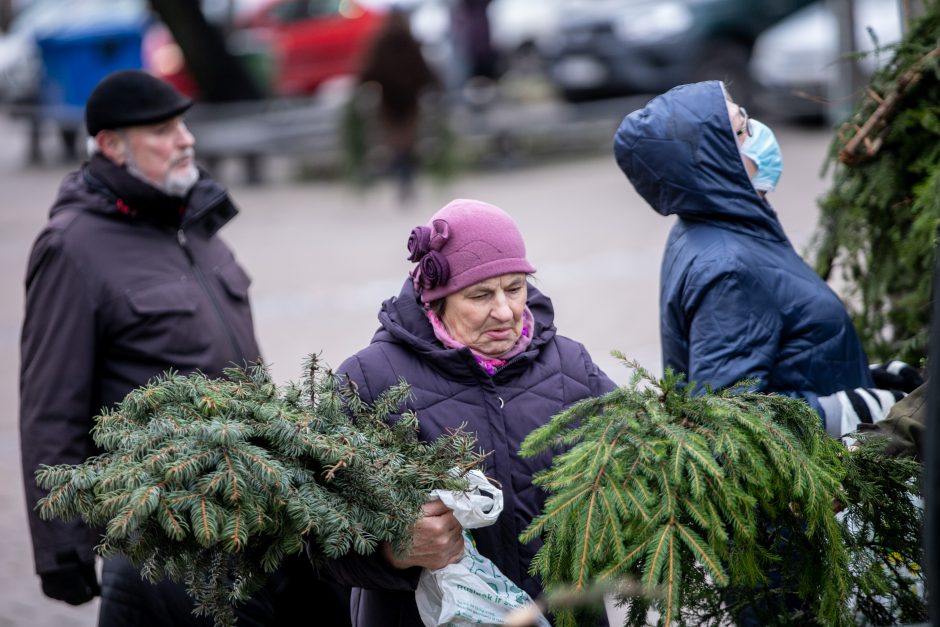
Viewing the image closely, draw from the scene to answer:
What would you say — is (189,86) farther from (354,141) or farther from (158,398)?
(158,398)

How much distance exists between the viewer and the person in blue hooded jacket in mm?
3336

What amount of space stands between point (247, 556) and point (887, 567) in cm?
162

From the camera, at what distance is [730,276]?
337cm

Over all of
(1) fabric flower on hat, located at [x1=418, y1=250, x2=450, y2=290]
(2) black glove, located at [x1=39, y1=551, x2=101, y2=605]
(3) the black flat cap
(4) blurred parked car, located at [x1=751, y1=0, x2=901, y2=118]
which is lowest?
(4) blurred parked car, located at [x1=751, y1=0, x2=901, y2=118]

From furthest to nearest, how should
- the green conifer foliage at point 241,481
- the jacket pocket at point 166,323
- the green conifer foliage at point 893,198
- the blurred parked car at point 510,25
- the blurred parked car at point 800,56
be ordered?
the blurred parked car at point 510,25 → the blurred parked car at point 800,56 → the jacket pocket at point 166,323 → the green conifer foliage at point 893,198 → the green conifer foliage at point 241,481

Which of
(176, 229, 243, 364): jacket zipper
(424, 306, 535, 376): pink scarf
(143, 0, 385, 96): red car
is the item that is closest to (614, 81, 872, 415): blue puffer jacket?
(424, 306, 535, 376): pink scarf

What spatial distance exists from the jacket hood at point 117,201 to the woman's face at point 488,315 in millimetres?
1483

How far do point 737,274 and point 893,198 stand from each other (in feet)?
2.69

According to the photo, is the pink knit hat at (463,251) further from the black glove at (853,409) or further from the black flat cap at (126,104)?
the black flat cap at (126,104)

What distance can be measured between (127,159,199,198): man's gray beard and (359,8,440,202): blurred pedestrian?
9.51m

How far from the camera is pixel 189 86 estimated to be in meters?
17.5

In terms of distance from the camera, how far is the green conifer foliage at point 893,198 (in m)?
3.65

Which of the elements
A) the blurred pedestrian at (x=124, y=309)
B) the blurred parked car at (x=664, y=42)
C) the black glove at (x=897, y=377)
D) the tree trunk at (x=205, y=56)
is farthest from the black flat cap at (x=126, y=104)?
the tree trunk at (x=205, y=56)

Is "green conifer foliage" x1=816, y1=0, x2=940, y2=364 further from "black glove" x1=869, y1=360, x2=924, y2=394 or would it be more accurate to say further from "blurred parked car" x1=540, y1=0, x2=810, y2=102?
"blurred parked car" x1=540, y1=0, x2=810, y2=102
